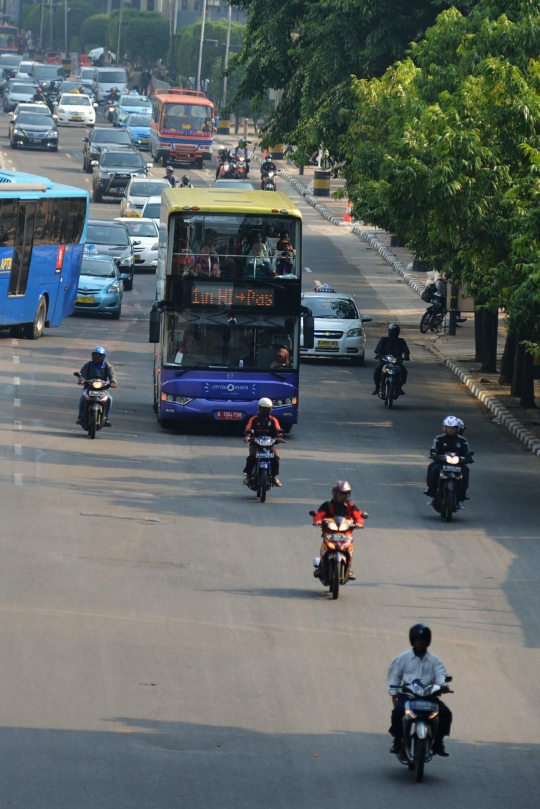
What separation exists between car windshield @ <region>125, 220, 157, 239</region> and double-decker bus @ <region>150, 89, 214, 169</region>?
25.0m

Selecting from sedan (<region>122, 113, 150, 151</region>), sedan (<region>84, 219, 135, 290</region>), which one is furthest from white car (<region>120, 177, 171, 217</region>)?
sedan (<region>122, 113, 150, 151</region>)

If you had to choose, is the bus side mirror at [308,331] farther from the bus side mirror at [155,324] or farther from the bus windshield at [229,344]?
the bus side mirror at [155,324]

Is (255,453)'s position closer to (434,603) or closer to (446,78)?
(434,603)

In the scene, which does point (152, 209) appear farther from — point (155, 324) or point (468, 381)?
point (155, 324)

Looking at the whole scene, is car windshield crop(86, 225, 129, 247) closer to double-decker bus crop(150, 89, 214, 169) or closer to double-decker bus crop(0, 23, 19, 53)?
double-decker bus crop(150, 89, 214, 169)

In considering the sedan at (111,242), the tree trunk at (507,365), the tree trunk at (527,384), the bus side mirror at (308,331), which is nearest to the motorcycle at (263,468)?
the bus side mirror at (308,331)

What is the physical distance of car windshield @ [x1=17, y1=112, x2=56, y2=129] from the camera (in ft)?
239

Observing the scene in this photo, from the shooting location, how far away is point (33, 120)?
7325 centimetres

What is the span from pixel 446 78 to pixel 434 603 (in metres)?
17.5

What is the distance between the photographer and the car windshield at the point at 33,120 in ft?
239

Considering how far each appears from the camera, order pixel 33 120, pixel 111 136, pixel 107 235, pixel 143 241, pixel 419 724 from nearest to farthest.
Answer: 1. pixel 419 724
2. pixel 107 235
3. pixel 143 241
4. pixel 111 136
5. pixel 33 120

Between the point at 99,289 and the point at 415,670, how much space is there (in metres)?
29.5

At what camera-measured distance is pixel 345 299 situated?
36688mm

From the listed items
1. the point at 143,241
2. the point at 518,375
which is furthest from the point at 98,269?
the point at 518,375
